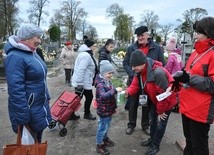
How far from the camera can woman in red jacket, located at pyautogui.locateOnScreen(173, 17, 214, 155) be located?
3.24 meters

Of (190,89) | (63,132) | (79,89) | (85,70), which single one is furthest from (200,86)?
(79,89)

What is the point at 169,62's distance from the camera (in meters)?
7.11

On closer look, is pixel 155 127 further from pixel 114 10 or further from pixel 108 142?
pixel 114 10

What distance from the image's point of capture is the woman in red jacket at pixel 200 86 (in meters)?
3.24

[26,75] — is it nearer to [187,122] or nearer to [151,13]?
[187,122]

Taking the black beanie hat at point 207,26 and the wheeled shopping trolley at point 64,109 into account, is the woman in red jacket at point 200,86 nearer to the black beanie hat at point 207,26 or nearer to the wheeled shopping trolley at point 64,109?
the black beanie hat at point 207,26

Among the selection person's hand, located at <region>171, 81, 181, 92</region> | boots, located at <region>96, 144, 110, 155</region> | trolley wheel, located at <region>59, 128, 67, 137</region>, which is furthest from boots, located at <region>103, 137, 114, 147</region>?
person's hand, located at <region>171, 81, 181, 92</region>

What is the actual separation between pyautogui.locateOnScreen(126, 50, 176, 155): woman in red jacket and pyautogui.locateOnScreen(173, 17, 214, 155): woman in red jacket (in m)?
0.68

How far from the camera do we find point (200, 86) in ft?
10.5

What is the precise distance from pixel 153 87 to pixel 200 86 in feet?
3.96

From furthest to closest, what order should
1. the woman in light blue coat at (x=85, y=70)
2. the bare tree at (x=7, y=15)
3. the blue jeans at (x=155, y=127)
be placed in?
the bare tree at (x=7, y=15)
the woman in light blue coat at (x=85, y=70)
the blue jeans at (x=155, y=127)

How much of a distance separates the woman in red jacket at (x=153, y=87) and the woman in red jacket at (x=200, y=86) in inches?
26.8

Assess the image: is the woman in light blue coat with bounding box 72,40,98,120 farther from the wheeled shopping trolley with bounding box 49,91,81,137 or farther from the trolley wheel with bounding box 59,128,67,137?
the trolley wheel with bounding box 59,128,67,137

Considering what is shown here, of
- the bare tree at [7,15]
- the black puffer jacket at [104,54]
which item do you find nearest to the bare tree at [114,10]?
the bare tree at [7,15]
